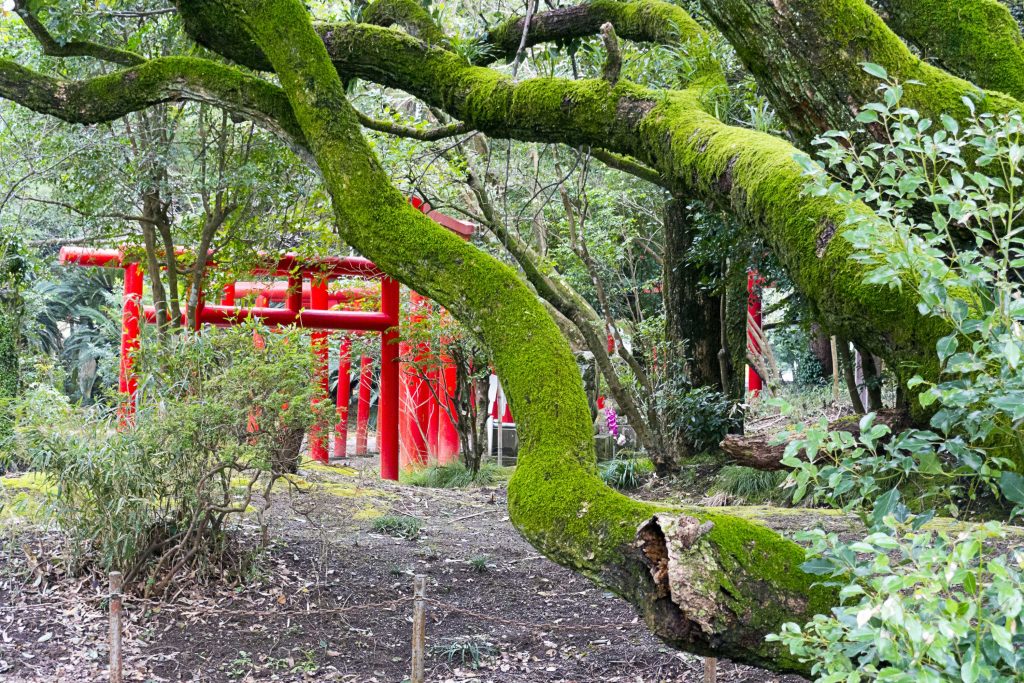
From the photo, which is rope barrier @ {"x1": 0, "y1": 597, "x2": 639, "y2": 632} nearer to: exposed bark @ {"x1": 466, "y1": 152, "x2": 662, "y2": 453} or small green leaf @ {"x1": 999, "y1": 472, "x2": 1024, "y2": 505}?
exposed bark @ {"x1": 466, "y1": 152, "x2": 662, "y2": 453}

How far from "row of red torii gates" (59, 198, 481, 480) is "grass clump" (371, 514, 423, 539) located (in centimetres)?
127

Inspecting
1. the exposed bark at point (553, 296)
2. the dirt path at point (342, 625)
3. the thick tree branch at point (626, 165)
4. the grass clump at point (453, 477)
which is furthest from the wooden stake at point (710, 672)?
the grass clump at point (453, 477)

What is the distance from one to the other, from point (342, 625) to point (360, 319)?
731cm

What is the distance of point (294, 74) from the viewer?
3.77 metres

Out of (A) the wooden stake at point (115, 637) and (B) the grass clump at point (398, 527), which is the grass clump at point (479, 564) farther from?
(A) the wooden stake at point (115, 637)

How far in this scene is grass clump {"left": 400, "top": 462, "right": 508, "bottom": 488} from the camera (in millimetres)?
11453

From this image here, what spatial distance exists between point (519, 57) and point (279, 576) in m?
3.74

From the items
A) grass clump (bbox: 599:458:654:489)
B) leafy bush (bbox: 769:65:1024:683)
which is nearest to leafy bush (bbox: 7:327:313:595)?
leafy bush (bbox: 769:65:1024:683)

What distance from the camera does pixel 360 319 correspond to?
12570mm

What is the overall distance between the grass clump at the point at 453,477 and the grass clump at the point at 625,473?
2.01 metres

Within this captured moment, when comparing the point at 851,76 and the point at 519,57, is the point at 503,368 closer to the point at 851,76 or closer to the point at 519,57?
the point at 851,76

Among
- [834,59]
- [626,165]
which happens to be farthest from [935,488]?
[626,165]

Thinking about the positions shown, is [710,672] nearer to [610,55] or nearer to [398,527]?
[610,55]

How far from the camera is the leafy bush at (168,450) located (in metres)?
5.44
